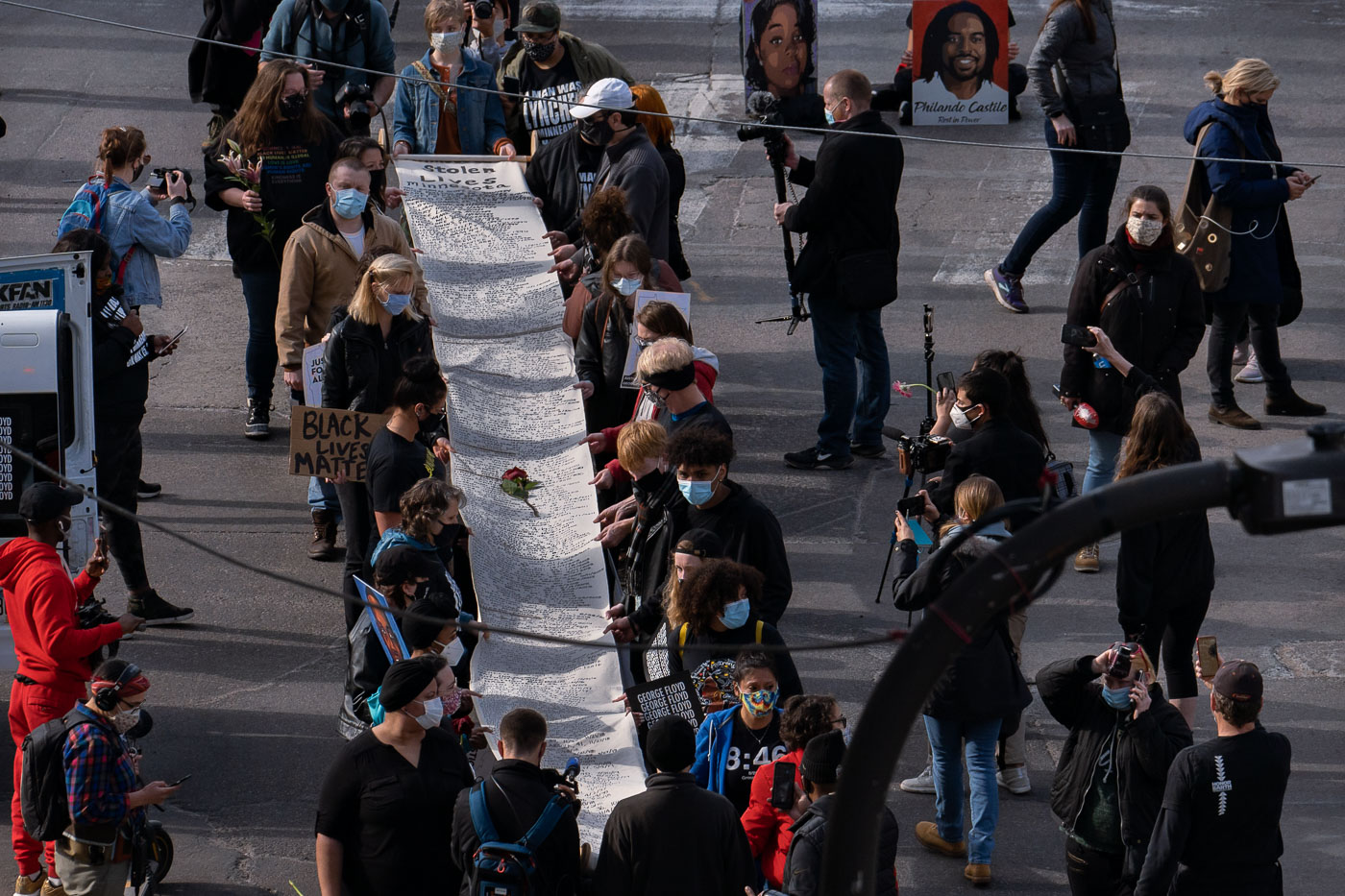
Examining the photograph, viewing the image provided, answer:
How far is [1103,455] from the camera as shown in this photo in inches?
380

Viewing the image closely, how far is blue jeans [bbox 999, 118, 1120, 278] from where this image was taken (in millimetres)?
12516

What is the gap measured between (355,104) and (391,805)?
706cm

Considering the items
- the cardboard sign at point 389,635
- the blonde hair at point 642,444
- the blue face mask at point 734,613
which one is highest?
the blonde hair at point 642,444

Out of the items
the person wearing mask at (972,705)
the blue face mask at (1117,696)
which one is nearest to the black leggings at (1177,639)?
the person wearing mask at (972,705)

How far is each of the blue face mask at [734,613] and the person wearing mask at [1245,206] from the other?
5347 millimetres

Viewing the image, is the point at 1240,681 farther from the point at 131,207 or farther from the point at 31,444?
the point at 131,207

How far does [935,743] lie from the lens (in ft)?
23.9

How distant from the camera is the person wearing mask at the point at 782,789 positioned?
6.18 metres

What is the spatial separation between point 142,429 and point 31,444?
3.50 meters

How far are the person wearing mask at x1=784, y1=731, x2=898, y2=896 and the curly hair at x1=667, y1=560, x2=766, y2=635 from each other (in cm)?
89

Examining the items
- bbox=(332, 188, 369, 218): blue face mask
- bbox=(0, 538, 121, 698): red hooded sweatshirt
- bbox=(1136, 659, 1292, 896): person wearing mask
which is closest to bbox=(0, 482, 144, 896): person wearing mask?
bbox=(0, 538, 121, 698): red hooded sweatshirt

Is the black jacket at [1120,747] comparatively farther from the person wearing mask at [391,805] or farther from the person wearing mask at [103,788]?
the person wearing mask at [103,788]

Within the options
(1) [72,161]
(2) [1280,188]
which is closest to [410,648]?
(2) [1280,188]

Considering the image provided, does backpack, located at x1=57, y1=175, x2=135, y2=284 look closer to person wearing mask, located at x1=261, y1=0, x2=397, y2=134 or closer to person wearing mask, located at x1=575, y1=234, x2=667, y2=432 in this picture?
person wearing mask, located at x1=261, y1=0, x2=397, y2=134
